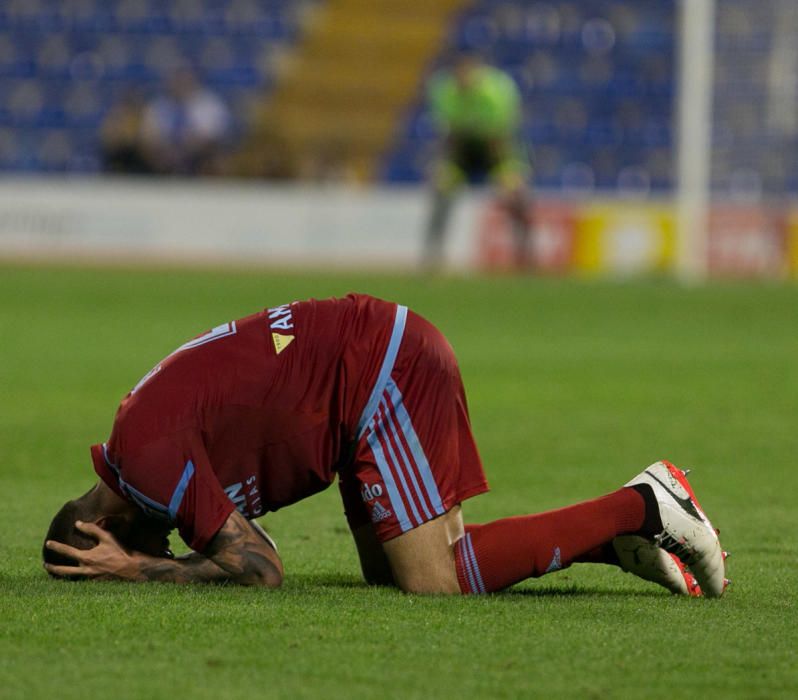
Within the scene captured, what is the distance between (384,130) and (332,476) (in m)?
23.5

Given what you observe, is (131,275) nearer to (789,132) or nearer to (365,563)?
(789,132)

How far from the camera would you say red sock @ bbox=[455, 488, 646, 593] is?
14.9 feet

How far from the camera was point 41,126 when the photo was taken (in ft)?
88.7

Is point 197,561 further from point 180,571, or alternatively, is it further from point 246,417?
point 246,417

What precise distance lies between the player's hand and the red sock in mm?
953

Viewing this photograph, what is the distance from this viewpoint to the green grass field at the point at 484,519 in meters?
3.54

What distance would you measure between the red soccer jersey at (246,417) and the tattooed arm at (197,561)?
0.07 meters

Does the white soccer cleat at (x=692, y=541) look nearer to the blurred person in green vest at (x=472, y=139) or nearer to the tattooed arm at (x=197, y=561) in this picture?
the tattooed arm at (x=197, y=561)

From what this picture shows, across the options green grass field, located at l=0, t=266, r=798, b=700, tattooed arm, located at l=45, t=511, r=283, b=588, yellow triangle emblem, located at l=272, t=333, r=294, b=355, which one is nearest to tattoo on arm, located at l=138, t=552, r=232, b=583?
tattooed arm, located at l=45, t=511, r=283, b=588

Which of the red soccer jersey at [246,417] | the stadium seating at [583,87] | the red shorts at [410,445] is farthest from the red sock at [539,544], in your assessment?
the stadium seating at [583,87]

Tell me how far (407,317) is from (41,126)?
2339 centimetres

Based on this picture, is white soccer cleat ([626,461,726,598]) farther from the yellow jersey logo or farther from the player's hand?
the player's hand

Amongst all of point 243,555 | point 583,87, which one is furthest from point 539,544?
point 583,87

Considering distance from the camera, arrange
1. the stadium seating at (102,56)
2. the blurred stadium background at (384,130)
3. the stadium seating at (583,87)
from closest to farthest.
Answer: the blurred stadium background at (384,130) < the stadium seating at (583,87) < the stadium seating at (102,56)
